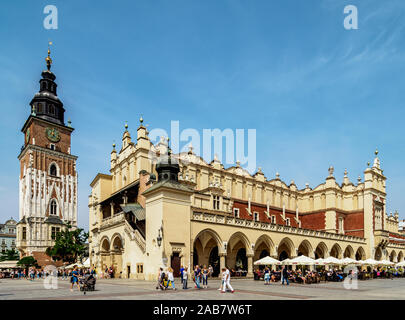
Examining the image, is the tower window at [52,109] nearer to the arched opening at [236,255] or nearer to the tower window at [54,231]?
the tower window at [54,231]

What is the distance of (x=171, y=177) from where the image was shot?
33625 millimetres

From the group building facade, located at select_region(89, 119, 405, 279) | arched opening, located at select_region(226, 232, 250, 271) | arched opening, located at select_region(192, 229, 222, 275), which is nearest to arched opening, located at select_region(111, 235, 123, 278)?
building facade, located at select_region(89, 119, 405, 279)

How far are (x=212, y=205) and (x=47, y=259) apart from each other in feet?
133

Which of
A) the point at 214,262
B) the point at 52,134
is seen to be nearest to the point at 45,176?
the point at 52,134

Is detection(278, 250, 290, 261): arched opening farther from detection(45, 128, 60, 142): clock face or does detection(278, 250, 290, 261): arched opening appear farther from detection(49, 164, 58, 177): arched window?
detection(45, 128, 60, 142): clock face

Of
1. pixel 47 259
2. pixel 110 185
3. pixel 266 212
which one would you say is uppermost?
pixel 110 185

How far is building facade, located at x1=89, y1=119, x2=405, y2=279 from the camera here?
3103 cm

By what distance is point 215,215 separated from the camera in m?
34.3

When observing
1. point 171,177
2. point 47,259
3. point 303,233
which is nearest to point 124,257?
point 171,177

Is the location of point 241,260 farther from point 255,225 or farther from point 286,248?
Result: point 286,248

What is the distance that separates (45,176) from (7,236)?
167ft
